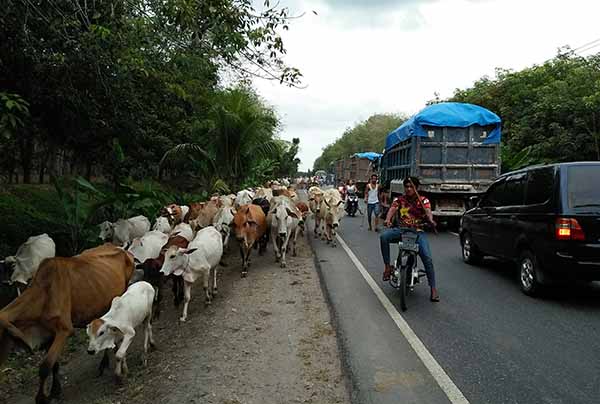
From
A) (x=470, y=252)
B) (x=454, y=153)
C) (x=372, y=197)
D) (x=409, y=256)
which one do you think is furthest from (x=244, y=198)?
(x=409, y=256)

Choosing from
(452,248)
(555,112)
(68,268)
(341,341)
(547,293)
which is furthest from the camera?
(555,112)

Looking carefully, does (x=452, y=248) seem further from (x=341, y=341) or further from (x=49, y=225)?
(x=49, y=225)

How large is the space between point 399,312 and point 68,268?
4107 millimetres

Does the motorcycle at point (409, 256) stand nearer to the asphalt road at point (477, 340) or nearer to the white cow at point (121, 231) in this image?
the asphalt road at point (477, 340)

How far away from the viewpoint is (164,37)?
805 centimetres

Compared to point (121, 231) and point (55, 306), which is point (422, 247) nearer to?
point (55, 306)

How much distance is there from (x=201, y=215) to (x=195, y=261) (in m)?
4.36

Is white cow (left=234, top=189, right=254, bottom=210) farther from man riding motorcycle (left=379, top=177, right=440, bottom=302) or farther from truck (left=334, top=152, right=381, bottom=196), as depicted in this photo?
truck (left=334, top=152, right=381, bottom=196)

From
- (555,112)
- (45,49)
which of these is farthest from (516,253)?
(555,112)

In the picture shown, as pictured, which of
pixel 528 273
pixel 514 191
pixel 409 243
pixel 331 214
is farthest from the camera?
pixel 331 214

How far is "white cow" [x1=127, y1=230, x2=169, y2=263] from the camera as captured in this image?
290 inches

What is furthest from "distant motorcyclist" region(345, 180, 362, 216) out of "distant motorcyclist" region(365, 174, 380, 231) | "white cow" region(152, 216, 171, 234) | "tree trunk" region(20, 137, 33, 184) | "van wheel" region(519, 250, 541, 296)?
"van wheel" region(519, 250, 541, 296)

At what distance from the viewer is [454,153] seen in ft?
49.2

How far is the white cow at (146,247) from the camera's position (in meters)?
7.36
